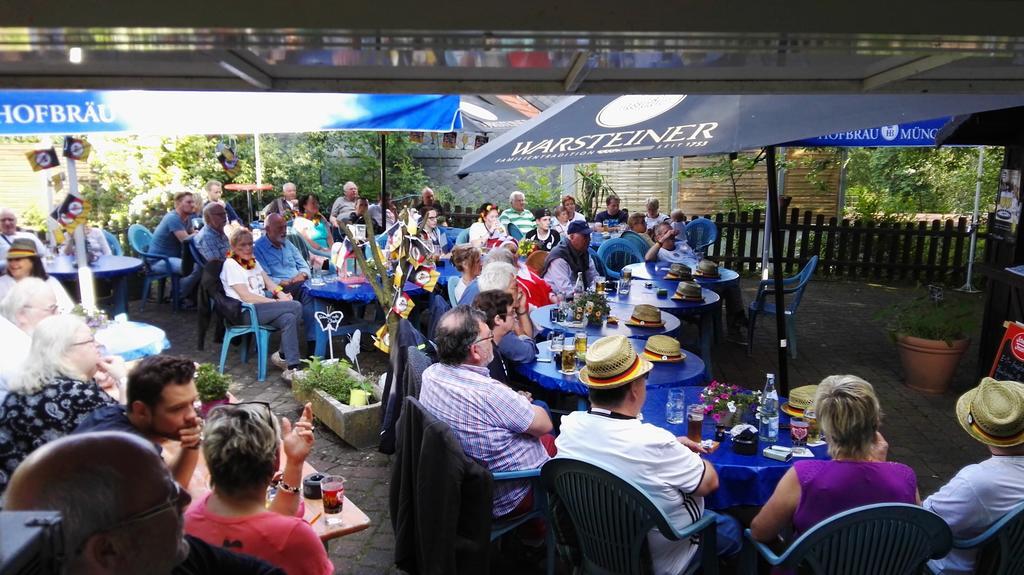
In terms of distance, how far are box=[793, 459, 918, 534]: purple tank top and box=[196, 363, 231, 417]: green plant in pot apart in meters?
3.14

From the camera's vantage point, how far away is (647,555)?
9.46ft

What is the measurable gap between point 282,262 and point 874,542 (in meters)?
6.46

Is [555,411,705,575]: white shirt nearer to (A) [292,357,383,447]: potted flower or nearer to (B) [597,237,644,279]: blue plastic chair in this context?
(A) [292,357,383,447]: potted flower

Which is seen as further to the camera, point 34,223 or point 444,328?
point 34,223

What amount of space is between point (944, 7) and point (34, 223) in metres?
15.8

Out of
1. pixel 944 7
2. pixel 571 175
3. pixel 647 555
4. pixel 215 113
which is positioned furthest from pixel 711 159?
pixel 944 7

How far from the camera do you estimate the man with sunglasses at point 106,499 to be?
1.25 meters

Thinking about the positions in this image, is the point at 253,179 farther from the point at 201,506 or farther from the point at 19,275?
the point at 201,506

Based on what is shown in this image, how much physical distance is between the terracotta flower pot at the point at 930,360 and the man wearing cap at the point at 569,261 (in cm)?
292

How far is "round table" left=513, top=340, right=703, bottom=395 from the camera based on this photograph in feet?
13.7

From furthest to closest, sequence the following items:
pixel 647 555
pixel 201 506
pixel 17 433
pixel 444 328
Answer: pixel 444 328
pixel 17 433
pixel 647 555
pixel 201 506

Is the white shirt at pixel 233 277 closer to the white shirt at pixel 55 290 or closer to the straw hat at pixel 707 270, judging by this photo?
the white shirt at pixel 55 290

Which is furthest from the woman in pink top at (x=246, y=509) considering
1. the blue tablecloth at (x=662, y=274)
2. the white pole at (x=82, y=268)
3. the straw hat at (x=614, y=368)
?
the blue tablecloth at (x=662, y=274)

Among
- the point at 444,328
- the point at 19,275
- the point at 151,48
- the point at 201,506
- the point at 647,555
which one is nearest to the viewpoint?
the point at 151,48
